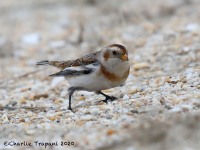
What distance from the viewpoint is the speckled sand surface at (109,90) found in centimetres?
453

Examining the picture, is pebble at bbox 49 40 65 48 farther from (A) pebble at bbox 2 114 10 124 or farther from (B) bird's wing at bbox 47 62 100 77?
(A) pebble at bbox 2 114 10 124

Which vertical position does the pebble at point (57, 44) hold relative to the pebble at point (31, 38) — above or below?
below

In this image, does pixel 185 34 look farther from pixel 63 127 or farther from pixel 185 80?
pixel 63 127

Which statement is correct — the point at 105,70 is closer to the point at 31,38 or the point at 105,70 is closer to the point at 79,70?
the point at 79,70

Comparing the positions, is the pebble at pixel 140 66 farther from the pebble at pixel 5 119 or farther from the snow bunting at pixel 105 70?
the pebble at pixel 5 119

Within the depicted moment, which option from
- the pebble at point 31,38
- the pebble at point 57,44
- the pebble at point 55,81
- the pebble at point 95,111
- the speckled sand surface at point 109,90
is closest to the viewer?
the speckled sand surface at point 109,90

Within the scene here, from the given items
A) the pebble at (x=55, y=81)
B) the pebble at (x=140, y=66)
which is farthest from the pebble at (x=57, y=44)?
the pebble at (x=140, y=66)

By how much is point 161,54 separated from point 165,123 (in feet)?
10.7

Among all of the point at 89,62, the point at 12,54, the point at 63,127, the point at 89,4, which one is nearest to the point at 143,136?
the point at 63,127

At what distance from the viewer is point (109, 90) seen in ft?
21.5

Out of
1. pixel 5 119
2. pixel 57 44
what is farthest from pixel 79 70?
pixel 57 44

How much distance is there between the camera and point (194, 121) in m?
4.38

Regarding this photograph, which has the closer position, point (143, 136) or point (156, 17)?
point (143, 136)

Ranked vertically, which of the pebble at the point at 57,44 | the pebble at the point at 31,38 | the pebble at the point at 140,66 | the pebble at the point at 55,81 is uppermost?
the pebble at the point at 31,38
